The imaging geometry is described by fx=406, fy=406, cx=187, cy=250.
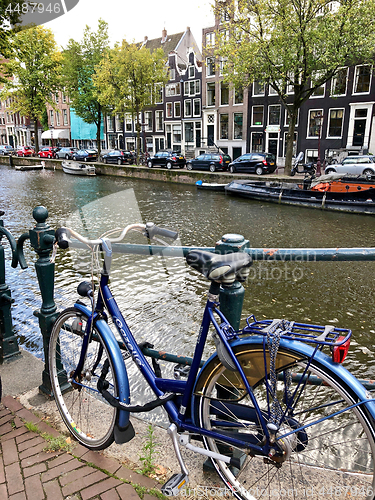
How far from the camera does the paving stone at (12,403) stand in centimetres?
256

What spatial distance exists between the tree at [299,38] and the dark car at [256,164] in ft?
10.4

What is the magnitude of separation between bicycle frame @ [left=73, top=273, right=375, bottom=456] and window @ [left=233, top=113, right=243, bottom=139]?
107 ft

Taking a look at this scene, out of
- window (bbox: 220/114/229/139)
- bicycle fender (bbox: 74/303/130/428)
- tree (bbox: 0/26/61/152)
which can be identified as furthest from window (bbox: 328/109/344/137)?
bicycle fender (bbox: 74/303/130/428)

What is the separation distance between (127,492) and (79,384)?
2.24ft

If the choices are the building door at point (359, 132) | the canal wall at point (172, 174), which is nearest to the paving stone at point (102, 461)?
→ the canal wall at point (172, 174)

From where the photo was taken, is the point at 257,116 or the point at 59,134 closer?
the point at 257,116

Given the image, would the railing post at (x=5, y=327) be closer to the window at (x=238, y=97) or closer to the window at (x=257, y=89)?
the window at (x=257, y=89)

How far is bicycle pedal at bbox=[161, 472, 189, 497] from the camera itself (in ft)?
5.65

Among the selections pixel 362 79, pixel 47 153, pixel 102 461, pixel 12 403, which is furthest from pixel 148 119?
pixel 102 461

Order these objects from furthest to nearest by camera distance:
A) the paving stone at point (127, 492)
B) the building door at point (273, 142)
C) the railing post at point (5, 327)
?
the building door at point (273, 142) < the railing post at point (5, 327) < the paving stone at point (127, 492)

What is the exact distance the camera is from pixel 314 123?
27.8 metres

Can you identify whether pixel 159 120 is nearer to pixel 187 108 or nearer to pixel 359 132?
pixel 187 108

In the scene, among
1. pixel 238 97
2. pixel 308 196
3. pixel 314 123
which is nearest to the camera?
pixel 308 196

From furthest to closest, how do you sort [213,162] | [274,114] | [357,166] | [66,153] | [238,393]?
[66,153], [274,114], [213,162], [357,166], [238,393]
